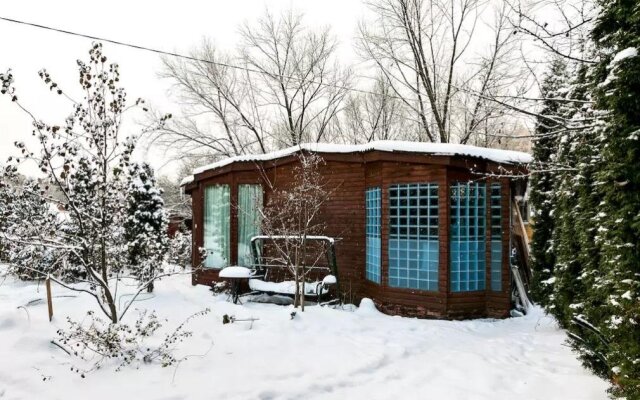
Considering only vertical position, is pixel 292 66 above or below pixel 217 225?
above

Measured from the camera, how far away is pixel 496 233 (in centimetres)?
825

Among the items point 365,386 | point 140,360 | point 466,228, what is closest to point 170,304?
point 140,360

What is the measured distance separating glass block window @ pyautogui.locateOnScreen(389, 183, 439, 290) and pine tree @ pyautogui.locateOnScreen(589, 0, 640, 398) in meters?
4.26

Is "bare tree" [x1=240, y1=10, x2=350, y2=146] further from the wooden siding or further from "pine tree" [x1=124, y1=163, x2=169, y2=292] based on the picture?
Answer: the wooden siding

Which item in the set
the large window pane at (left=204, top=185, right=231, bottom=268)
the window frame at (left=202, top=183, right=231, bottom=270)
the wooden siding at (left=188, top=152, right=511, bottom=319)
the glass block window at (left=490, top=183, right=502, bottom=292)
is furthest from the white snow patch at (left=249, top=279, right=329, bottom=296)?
the glass block window at (left=490, top=183, right=502, bottom=292)

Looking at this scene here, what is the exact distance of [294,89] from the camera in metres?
22.4

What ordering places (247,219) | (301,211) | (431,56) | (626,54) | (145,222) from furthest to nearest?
(431,56) < (145,222) < (247,219) < (301,211) < (626,54)

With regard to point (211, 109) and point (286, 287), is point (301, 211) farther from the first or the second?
point (211, 109)

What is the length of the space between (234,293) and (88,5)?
6334mm

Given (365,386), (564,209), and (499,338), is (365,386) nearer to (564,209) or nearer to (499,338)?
(499,338)

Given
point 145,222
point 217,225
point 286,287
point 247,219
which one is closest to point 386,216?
point 286,287

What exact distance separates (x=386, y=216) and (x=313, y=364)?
159 inches

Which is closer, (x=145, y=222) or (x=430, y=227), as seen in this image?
(x=430, y=227)

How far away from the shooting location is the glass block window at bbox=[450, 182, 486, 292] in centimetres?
801
